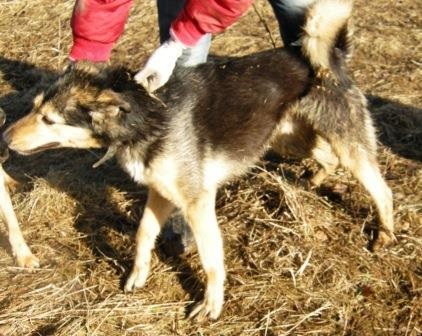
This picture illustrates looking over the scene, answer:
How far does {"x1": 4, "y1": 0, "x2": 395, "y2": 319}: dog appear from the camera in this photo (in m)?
3.36

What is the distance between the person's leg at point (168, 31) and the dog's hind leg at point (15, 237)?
4.76 ft

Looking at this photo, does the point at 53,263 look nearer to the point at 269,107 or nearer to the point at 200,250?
the point at 200,250

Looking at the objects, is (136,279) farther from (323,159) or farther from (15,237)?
(323,159)

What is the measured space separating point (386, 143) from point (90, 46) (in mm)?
2638

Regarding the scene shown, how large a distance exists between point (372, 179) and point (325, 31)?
0.99 m

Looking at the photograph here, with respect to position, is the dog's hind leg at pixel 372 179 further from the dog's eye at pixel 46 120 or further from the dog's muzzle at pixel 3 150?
the dog's muzzle at pixel 3 150

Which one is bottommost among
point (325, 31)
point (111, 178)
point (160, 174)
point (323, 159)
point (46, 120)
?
point (111, 178)

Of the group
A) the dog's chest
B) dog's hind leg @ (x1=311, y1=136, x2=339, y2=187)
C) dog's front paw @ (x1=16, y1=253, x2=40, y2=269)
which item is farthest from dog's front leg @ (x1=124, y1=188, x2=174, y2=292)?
dog's hind leg @ (x1=311, y1=136, x2=339, y2=187)

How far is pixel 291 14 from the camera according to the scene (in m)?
3.82

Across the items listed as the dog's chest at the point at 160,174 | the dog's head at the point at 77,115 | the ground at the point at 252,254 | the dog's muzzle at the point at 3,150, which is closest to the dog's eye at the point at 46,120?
the dog's head at the point at 77,115

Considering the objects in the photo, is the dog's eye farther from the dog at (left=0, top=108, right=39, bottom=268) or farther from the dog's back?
the dog at (left=0, top=108, right=39, bottom=268)

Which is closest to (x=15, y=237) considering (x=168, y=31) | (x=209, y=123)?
(x=209, y=123)

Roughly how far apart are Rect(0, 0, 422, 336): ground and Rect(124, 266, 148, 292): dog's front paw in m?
0.05

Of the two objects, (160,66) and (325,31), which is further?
(325,31)
